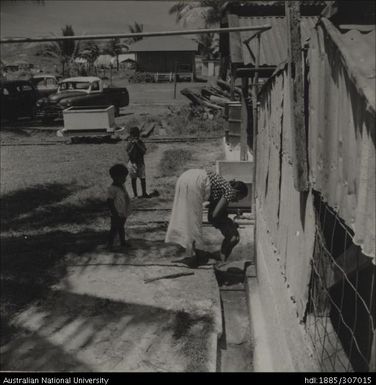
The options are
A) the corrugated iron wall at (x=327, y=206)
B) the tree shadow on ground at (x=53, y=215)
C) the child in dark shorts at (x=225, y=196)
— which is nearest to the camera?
the corrugated iron wall at (x=327, y=206)

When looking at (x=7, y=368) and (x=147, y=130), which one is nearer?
(x=7, y=368)

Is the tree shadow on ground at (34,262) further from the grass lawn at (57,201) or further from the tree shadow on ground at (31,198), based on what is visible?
the tree shadow on ground at (31,198)

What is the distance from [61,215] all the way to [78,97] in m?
13.0

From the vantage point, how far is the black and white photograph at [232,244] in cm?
256

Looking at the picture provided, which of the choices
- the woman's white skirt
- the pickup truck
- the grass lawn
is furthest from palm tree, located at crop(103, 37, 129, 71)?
the woman's white skirt

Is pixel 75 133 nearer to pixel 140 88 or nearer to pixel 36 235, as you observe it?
pixel 36 235

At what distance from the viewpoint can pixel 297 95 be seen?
9.47 ft

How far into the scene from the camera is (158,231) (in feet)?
25.0

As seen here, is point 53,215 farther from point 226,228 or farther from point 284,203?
point 284,203

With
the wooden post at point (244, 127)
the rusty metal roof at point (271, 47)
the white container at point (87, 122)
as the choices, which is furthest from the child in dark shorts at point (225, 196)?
the white container at point (87, 122)

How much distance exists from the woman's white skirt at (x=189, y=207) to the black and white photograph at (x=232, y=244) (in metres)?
0.02

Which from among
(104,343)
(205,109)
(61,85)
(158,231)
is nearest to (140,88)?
(61,85)

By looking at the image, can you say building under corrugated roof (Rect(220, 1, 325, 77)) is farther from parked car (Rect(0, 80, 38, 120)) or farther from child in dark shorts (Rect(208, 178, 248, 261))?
parked car (Rect(0, 80, 38, 120))

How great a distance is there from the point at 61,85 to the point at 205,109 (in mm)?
6860
